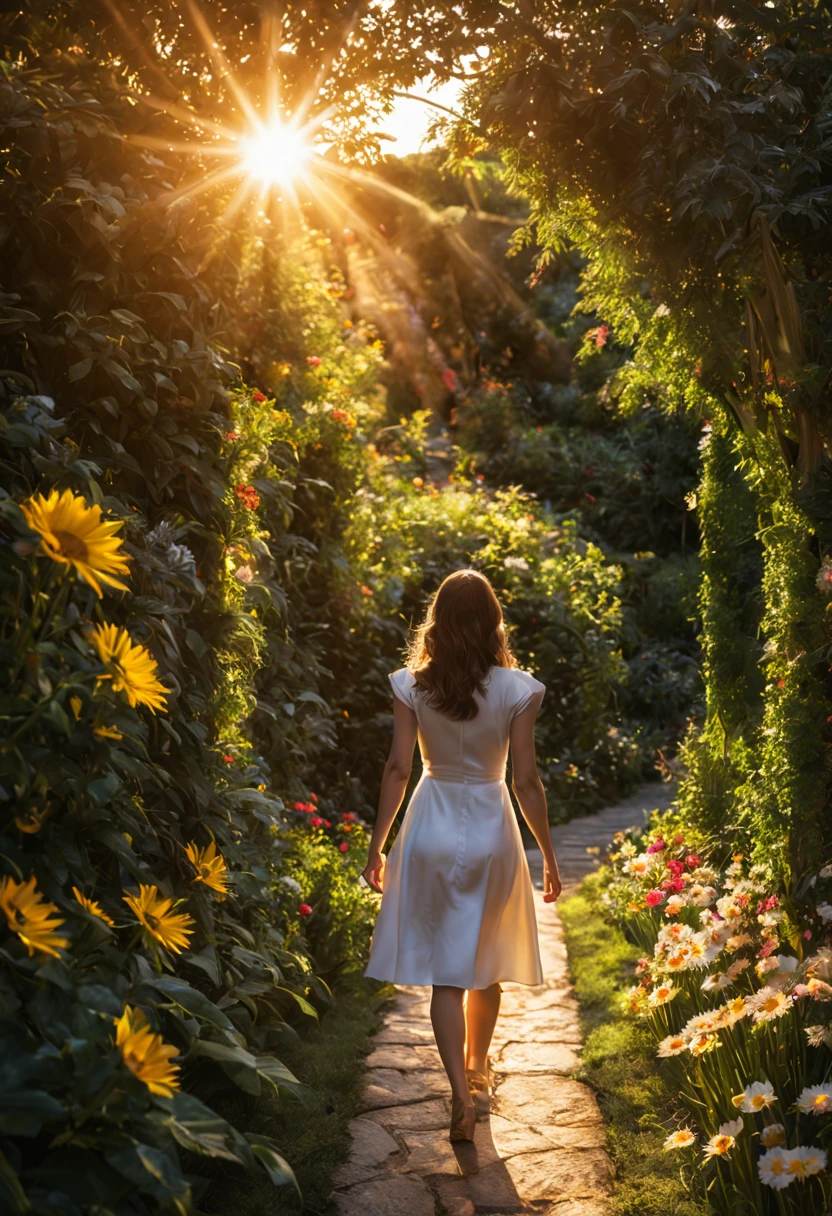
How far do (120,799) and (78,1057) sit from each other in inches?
25.1

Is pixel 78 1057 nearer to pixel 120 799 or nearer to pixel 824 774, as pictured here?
pixel 120 799

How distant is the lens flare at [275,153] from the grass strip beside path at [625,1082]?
10.1ft

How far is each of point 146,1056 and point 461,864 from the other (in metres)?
1.76

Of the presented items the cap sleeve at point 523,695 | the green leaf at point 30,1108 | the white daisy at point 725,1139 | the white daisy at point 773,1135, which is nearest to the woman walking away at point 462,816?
the cap sleeve at point 523,695

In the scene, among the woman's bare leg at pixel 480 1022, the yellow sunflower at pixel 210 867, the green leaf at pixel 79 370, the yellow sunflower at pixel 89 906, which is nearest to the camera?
the yellow sunflower at pixel 89 906

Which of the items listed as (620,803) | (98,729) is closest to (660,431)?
(620,803)

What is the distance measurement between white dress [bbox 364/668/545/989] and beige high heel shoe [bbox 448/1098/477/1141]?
323 millimetres

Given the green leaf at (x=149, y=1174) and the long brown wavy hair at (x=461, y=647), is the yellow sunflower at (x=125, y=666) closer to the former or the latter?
the green leaf at (x=149, y=1174)

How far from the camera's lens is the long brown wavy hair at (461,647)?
329 cm

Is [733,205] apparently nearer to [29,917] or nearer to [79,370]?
[79,370]

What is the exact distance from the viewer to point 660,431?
1316cm

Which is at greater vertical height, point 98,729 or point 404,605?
point 404,605

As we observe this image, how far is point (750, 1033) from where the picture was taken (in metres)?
2.87

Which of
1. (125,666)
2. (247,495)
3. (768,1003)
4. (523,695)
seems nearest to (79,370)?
(247,495)
